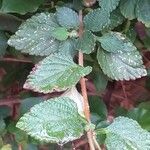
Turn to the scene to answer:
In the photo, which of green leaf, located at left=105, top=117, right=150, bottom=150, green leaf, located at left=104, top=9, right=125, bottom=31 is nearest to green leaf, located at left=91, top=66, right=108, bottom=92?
green leaf, located at left=104, top=9, right=125, bottom=31

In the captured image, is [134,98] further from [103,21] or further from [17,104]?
[103,21]

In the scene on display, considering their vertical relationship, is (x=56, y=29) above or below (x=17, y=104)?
above

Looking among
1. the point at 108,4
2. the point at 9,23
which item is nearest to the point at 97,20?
the point at 108,4

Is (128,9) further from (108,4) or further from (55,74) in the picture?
(55,74)

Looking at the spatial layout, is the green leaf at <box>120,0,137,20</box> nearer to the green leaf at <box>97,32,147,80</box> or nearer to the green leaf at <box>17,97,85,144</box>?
the green leaf at <box>97,32,147,80</box>

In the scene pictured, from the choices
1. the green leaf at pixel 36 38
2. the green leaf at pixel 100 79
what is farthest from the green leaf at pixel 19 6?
the green leaf at pixel 100 79

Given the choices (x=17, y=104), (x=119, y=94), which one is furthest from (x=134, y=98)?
(x=17, y=104)
